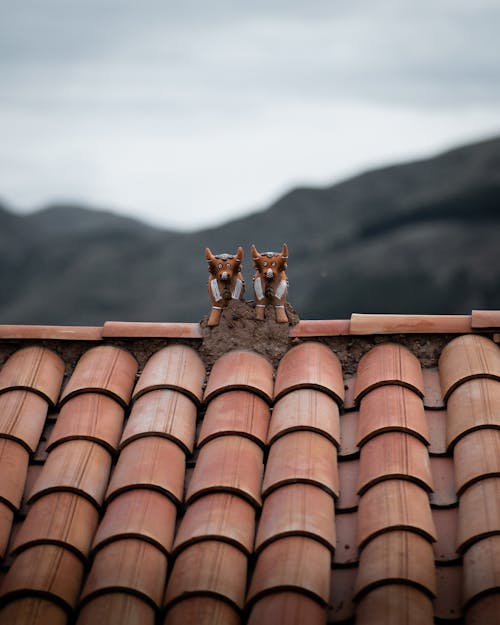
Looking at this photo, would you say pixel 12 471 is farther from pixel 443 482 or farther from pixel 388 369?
pixel 443 482

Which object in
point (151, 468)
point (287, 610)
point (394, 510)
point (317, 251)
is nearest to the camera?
point (287, 610)

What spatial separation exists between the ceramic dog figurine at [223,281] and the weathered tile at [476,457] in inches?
61.2

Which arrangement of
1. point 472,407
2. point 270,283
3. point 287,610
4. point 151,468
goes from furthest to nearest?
point 270,283
point 472,407
point 151,468
point 287,610

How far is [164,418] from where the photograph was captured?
5.04 metres

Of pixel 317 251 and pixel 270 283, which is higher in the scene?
pixel 317 251

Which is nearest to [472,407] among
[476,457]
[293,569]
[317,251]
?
[476,457]

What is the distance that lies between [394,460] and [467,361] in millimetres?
866

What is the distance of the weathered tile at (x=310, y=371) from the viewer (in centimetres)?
514

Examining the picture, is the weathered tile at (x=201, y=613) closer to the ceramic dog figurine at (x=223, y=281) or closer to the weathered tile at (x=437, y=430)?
the weathered tile at (x=437, y=430)

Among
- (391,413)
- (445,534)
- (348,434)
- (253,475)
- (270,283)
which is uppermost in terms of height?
(270,283)

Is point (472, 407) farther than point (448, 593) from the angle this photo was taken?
Yes

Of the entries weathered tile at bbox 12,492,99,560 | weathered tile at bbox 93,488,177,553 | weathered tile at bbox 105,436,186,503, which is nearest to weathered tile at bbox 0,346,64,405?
weathered tile at bbox 105,436,186,503

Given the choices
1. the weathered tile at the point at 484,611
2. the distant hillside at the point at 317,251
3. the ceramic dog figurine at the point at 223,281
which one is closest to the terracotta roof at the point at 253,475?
the weathered tile at the point at 484,611

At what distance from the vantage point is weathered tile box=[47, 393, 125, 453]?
16.4ft
